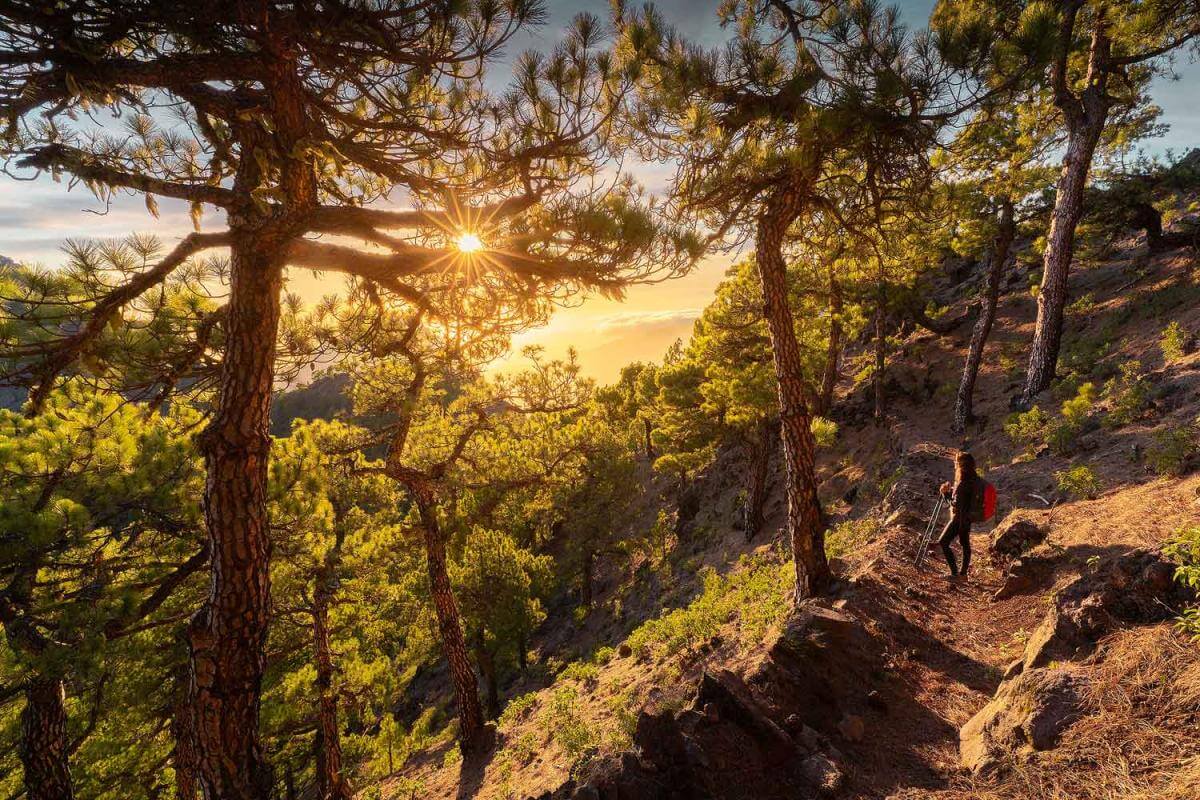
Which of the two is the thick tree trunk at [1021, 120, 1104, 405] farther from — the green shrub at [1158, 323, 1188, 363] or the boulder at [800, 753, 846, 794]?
the boulder at [800, 753, 846, 794]

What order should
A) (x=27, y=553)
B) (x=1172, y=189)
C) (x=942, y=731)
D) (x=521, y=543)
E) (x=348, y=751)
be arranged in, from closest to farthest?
(x=942, y=731) → (x=27, y=553) → (x=348, y=751) → (x=1172, y=189) → (x=521, y=543)

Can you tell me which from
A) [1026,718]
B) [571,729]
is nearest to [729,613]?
[571,729]

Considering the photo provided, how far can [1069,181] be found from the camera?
1141cm

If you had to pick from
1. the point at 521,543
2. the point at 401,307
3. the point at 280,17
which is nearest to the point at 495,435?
the point at 401,307

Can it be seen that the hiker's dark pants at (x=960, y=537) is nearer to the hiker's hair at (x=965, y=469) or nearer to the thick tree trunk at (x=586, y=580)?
the hiker's hair at (x=965, y=469)

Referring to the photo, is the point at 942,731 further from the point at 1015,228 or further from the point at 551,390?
the point at 1015,228

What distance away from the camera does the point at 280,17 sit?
384 cm

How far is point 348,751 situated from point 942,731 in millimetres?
13787

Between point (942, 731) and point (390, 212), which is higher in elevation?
point (390, 212)

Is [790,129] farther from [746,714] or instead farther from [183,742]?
[183,742]

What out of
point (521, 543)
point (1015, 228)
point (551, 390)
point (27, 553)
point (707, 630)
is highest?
point (1015, 228)

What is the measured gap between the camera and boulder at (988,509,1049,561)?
22.2 ft

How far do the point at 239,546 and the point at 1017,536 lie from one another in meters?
9.23

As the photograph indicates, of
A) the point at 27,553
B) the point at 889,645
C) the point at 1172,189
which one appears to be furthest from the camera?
the point at 1172,189
